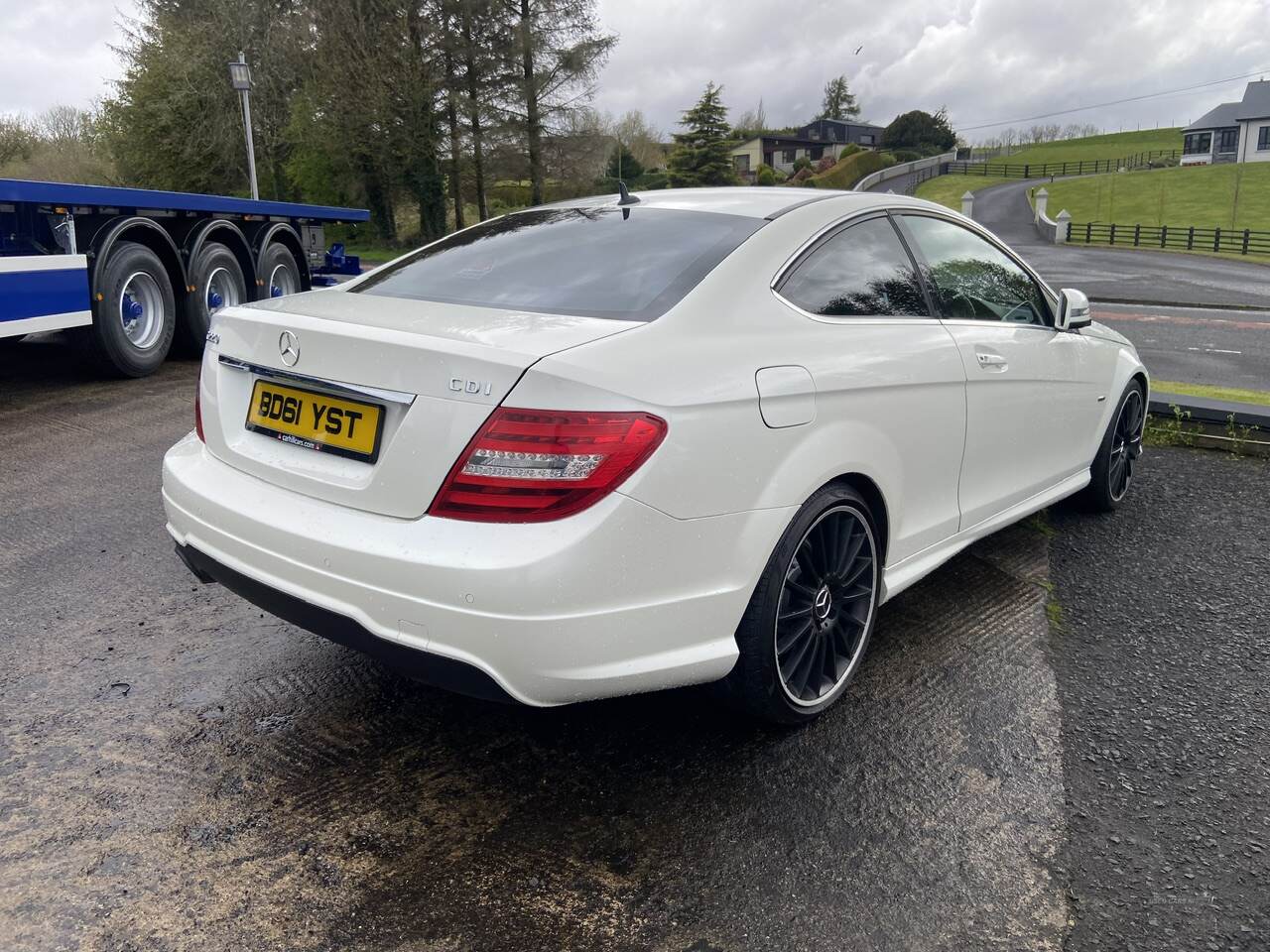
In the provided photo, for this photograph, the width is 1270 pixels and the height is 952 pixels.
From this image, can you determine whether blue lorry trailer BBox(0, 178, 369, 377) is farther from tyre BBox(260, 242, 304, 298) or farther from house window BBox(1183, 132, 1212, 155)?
house window BBox(1183, 132, 1212, 155)

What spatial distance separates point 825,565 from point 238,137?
36.6m

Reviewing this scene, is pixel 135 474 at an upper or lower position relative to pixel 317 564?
lower

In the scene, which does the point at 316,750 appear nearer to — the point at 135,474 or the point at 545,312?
the point at 545,312

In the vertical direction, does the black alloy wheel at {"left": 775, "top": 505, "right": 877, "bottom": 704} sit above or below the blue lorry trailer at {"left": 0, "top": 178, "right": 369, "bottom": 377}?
below

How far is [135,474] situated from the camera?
569 cm

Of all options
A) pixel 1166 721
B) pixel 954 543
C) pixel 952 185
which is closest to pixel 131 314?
pixel 954 543

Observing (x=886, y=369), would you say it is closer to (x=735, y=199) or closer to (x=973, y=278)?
(x=735, y=199)

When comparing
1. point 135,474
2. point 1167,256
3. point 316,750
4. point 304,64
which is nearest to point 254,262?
point 135,474

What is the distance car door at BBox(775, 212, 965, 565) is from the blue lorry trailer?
5.88 m

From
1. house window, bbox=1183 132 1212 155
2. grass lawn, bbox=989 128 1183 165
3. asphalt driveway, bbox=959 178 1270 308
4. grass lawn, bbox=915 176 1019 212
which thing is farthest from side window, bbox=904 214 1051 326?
house window, bbox=1183 132 1212 155

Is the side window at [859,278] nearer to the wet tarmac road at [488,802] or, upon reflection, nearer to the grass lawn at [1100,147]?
the wet tarmac road at [488,802]

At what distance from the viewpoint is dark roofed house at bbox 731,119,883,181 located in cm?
9781

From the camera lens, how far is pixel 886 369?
3090 millimetres

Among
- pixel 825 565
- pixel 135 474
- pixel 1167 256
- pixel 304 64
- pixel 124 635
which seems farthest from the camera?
pixel 1167 256
